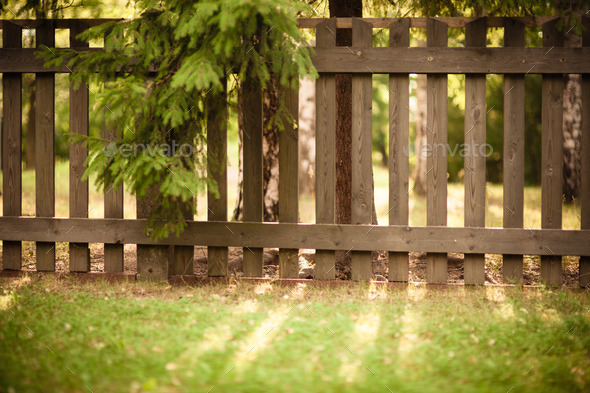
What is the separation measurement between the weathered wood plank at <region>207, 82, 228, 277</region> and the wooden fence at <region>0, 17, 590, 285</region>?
0.05 ft

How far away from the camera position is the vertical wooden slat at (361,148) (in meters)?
4.80

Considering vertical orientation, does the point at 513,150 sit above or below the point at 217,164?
above

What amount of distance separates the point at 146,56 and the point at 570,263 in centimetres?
547

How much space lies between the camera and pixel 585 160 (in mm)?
4734

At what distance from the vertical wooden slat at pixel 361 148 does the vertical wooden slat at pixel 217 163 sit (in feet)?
4.17

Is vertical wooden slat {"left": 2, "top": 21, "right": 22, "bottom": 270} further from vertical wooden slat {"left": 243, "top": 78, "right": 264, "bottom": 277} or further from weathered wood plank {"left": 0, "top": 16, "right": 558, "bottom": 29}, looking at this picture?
vertical wooden slat {"left": 243, "top": 78, "right": 264, "bottom": 277}

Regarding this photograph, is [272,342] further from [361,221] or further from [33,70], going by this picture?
[33,70]

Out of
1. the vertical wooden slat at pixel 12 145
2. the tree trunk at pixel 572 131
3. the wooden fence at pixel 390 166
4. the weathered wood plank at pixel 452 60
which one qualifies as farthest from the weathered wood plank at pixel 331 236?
the tree trunk at pixel 572 131

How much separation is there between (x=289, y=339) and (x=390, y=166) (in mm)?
2171

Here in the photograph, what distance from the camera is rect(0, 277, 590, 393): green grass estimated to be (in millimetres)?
2885

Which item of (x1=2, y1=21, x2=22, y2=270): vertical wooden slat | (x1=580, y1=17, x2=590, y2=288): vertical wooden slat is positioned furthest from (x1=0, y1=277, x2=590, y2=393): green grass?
(x1=2, y1=21, x2=22, y2=270): vertical wooden slat

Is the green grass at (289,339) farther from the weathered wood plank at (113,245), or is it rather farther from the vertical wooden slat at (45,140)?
the vertical wooden slat at (45,140)

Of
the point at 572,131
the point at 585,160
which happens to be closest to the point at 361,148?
the point at 585,160

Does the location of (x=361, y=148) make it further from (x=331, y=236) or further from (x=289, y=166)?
(x=331, y=236)
